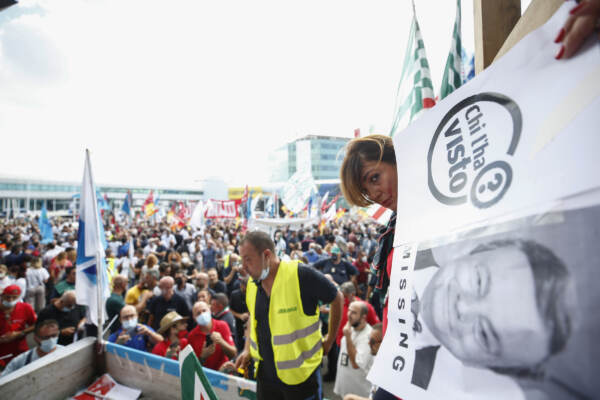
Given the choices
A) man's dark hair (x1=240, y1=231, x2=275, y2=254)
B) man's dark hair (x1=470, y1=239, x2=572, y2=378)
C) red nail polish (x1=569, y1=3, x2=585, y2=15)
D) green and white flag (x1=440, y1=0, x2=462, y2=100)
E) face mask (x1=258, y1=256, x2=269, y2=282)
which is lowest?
face mask (x1=258, y1=256, x2=269, y2=282)

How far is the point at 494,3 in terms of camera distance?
4.10ft

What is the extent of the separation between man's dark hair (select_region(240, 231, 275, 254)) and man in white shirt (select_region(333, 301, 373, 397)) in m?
1.87

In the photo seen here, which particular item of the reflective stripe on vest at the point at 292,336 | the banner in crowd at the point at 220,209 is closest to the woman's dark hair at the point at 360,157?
the reflective stripe on vest at the point at 292,336

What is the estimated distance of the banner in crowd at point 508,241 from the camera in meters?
0.50

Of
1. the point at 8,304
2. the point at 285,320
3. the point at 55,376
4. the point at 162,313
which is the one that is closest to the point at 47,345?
the point at 55,376

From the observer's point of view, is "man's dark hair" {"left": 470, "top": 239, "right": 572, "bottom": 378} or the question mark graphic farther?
the question mark graphic

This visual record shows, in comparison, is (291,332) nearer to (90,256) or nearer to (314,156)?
(90,256)

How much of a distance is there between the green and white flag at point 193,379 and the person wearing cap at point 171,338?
277 centimetres

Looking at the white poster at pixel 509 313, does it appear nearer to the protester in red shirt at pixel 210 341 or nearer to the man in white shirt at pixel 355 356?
the man in white shirt at pixel 355 356

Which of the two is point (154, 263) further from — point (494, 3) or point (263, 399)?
point (494, 3)

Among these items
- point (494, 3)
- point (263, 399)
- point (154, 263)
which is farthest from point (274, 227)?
point (494, 3)

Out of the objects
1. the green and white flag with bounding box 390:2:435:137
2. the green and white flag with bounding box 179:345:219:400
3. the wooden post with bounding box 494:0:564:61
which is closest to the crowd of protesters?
the green and white flag with bounding box 179:345:219:400

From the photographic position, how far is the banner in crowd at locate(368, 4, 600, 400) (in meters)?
0.50

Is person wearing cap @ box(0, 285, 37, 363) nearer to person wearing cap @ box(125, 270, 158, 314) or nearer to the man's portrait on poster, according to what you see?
person wearing cap @ box(125, 270, 158, 314)
